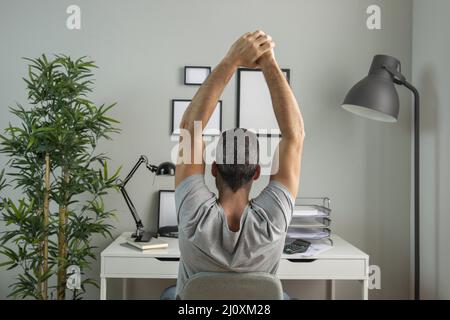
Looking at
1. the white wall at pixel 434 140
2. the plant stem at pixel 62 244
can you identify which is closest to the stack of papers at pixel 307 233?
the white wall at pixel 434 140

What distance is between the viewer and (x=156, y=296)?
278cm

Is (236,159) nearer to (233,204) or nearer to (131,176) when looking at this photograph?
(233,204)

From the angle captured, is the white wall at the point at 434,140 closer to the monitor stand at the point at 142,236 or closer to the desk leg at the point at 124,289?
the monitor stand at the point at 142,236

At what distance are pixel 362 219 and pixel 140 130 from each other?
152cm

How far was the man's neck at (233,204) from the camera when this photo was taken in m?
1.14

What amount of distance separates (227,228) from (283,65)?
190cm

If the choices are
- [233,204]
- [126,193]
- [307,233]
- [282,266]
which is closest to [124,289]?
[126,193]

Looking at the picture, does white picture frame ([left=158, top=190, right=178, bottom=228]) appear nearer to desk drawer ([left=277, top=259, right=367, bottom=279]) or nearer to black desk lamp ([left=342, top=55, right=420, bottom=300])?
desk drawer ([left=277, top=259, right=367, bottom=279])

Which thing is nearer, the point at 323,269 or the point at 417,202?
the point at 323,269

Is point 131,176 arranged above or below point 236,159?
below

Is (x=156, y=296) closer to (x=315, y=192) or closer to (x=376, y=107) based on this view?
(x=315, y=192)

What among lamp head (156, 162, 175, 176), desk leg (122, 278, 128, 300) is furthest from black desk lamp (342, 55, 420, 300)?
desk leg (122, 278, 128, 300)

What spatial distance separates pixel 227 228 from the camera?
1.07m

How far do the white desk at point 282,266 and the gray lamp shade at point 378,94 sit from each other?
0.79m
